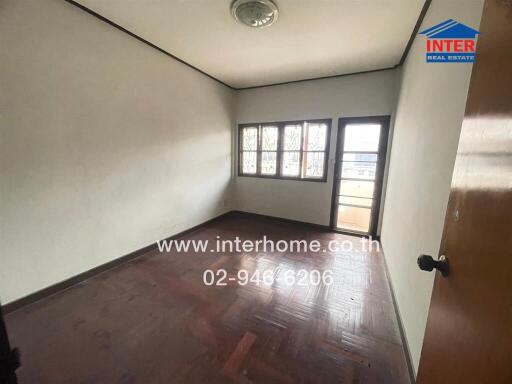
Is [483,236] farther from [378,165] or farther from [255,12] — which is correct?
[378,165]

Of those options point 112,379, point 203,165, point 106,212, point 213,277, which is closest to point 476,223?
point 112,379

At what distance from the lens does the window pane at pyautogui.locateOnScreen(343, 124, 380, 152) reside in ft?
11.1

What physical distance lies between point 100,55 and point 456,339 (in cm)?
335

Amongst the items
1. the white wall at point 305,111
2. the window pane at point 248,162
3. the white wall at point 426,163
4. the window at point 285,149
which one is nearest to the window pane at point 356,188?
the white wall at point 305,111

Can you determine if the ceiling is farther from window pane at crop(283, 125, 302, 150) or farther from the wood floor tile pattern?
the wood floor tile pattern

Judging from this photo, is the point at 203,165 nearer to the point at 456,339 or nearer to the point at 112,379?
the point at 112,379

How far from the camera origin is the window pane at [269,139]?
4188 mm

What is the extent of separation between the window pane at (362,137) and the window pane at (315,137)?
389mm

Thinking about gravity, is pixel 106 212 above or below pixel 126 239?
above

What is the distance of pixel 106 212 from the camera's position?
2.35 meters

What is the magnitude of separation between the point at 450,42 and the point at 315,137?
8.16ft

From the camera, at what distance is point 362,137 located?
345 cm

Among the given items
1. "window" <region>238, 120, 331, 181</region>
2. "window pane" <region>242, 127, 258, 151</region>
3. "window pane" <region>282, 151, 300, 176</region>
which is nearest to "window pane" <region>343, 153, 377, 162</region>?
"window" <region>238, 120, 331, 181</region>

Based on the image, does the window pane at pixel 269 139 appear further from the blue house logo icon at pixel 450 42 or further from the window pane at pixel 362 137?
the blue house logo icon at pixel 450 42
